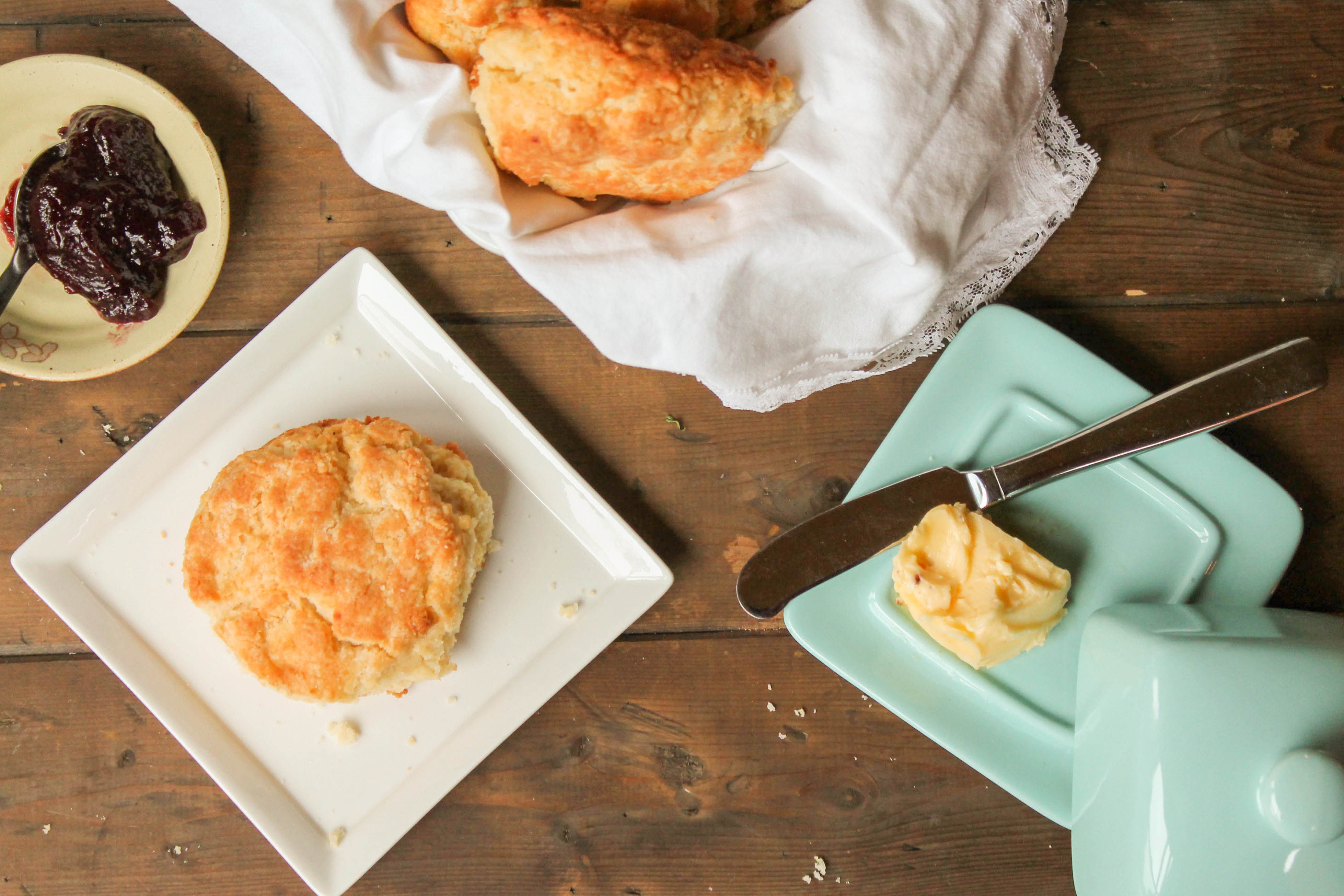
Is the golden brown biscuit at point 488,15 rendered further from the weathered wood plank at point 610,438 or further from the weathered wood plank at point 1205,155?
the weathered wood plank at point 1205,155

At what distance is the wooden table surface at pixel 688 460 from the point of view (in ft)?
4.88

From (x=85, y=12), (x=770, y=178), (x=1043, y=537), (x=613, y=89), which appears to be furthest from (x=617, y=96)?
(x=85, y=12)

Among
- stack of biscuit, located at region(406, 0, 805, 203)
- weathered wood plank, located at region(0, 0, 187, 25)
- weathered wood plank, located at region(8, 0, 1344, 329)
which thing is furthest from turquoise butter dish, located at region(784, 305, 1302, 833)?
weathered wood plank, located at region(0, 0, 187, 25)

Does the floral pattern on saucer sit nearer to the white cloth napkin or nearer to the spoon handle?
the spoon handle

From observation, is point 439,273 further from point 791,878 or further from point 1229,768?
point 1229,768

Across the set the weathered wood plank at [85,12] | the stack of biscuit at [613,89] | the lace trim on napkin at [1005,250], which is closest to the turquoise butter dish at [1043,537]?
the lace trim on napkin at [1005,250]

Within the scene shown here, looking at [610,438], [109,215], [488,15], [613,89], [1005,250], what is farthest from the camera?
[610,438]

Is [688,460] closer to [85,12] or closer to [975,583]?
[975,583]

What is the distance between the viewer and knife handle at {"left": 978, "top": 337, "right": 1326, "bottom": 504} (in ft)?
4.25

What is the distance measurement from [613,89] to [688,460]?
2.31 feet

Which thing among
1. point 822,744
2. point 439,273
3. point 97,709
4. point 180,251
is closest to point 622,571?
point 822,744

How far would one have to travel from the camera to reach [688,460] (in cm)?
153

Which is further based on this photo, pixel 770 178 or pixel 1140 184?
pixel 1140 184

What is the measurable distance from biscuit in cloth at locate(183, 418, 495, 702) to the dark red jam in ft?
1.09
